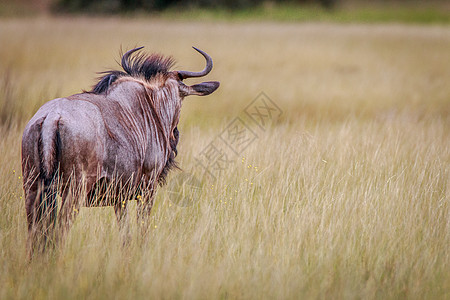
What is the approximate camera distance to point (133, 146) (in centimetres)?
355

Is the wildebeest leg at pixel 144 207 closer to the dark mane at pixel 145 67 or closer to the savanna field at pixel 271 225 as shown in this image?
the savanna field at pixel 271 225

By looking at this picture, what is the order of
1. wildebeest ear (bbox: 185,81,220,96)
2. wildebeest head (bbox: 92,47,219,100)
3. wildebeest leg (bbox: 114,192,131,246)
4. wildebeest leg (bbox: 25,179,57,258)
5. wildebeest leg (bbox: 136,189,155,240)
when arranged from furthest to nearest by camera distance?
wildebeest ear (bbox: 185,81,220,96)
wildebeest head (bbox: 92,47,219,100)
wildebeest leg (bbox: 136,189,155,240)
wildebeest leg (bbox: 114,192,131,246)
wildebeest leg (bbox: 25,179,57,258)

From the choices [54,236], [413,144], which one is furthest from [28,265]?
[413,144]

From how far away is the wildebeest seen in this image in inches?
119

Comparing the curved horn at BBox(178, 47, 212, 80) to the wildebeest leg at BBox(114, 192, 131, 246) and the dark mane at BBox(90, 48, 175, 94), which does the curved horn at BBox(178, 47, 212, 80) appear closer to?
the dark mane at BBox(90, 48, 175, 94)

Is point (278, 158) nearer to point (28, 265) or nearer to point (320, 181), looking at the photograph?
point (320, 181)

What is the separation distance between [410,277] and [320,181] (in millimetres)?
1643

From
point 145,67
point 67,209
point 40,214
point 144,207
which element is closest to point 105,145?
point 67,209

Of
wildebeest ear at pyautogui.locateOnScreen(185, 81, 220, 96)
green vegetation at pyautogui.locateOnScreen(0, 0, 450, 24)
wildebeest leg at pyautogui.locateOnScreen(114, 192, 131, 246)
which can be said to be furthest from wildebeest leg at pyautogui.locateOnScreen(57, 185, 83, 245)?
green vegetation at pyautogui.locateOnScreen(0, 0, 450, 24)

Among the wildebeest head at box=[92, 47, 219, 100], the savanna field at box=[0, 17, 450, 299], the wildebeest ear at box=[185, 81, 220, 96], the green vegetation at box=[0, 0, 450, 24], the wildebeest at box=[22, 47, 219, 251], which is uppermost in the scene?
the green vegetation at box=[0, 0, 450, 24]

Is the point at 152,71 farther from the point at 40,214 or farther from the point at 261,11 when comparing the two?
the point at 261,11

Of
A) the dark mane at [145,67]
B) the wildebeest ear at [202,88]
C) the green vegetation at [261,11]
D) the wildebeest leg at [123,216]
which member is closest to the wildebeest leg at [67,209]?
the wildebeest leg at [123,216]

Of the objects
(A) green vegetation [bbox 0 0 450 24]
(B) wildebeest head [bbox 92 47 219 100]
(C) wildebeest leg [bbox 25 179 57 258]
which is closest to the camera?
(C) wildebeest leg [bbox 25 179 57 258]

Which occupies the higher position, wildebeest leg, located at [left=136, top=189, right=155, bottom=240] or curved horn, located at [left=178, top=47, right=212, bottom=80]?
curved horn, located at [left=178, top=47, right=212, bottom=80]
